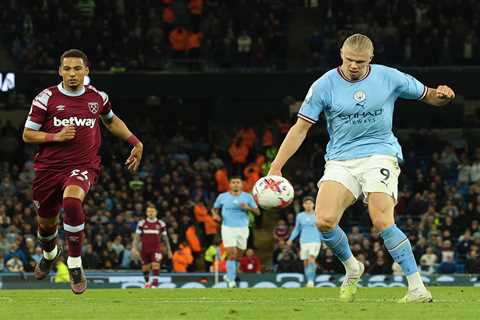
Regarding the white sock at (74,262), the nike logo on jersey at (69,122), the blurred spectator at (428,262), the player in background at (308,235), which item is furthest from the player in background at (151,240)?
the white sock at (74,262)

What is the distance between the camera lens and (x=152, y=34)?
34438mm

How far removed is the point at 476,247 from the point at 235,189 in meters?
7.18

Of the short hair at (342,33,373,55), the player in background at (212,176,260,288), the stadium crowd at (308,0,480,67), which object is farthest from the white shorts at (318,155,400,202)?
the stadium crowd at (308,0,480,67)

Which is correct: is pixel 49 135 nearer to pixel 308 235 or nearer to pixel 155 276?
pixel 155 276

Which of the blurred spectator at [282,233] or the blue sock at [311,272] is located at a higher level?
the blue sock at [311,272]

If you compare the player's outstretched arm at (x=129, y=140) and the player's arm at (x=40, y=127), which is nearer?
the player's arm at (x=40, y=127)

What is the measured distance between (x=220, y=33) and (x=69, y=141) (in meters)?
22.7

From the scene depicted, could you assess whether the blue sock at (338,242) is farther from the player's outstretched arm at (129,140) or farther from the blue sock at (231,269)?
the blue sock at (231,269)

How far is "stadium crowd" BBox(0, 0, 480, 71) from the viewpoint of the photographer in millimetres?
33906

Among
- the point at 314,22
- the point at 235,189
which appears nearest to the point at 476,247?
the point at 235,189

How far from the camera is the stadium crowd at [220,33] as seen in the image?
33906 mm

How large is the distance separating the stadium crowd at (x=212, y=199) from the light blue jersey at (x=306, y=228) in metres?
2.83

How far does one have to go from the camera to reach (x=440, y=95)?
1158 cm

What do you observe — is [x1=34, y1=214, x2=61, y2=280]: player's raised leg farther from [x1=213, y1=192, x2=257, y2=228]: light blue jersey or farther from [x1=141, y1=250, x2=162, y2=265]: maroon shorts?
[x1=141, y1=250, x2=162, y2=265]: maroon shorts
